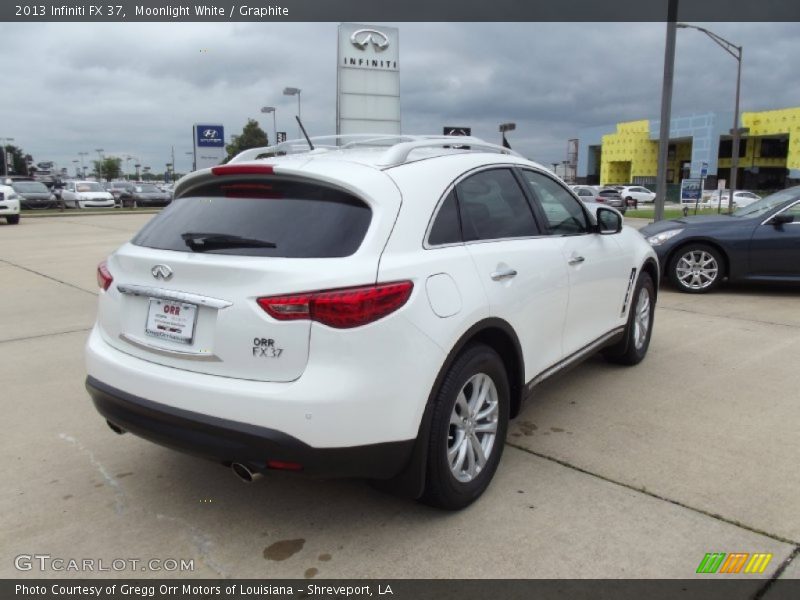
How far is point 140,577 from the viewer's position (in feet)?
8.48

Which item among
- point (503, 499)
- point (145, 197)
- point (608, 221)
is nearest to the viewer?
point (503, 499)

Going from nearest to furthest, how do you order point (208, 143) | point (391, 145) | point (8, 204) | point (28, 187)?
point (391, 145), point (8, 204), point (208, 143), point (28, 187)

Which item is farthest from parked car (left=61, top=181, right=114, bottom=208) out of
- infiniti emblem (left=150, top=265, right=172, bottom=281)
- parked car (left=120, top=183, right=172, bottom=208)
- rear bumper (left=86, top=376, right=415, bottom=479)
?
rear bumper (left=86, top=376, right=415, bottom=479)

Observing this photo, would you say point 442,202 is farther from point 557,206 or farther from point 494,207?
point 557,206

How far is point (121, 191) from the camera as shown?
1624 inches

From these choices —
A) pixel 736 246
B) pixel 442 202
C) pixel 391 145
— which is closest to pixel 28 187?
pixel 736 246

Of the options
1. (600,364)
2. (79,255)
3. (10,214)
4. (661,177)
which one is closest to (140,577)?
(600,364)

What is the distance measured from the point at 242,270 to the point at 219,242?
0.94ft

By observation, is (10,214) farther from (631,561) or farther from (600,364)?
(631,561)

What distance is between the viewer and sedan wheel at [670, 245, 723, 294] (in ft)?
28.0

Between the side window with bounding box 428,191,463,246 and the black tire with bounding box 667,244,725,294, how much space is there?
6.52 m

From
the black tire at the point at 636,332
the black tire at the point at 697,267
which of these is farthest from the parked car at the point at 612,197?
the black tire at the point at 636,332

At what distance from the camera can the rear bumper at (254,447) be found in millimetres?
2473
